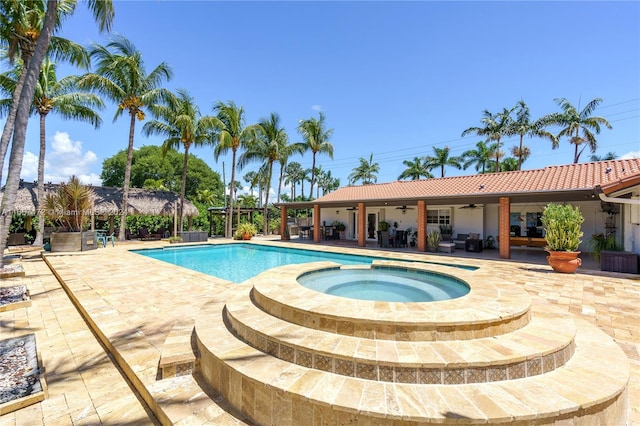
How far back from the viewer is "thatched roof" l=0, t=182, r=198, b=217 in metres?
16.0

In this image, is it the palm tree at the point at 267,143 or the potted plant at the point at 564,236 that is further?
the palm tree at the point at 267,143

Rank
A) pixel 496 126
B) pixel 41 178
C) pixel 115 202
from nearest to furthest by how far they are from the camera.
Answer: pixel 41 178 < pixel 115 202 < pixel 496 126

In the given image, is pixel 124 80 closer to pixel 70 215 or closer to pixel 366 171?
pixel 70 215

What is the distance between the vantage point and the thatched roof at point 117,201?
16.0 metres

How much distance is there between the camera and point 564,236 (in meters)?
8.42

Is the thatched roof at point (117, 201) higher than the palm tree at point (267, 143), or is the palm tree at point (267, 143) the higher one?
the palm tree at point (267, 143)

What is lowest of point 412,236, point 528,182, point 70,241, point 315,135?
point 70,241

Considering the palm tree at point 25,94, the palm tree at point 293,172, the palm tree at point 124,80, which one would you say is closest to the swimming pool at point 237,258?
the palm tree at point 25,94

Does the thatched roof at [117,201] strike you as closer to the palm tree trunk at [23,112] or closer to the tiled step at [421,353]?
the palm tree trunk at [23,112]

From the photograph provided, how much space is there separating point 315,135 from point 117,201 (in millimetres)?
16006

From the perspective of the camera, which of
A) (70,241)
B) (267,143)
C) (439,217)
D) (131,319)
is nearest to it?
(131,319)

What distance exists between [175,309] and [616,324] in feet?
25.3

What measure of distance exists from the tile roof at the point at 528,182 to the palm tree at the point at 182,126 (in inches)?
492

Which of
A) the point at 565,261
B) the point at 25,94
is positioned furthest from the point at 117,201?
the point at 565,261
